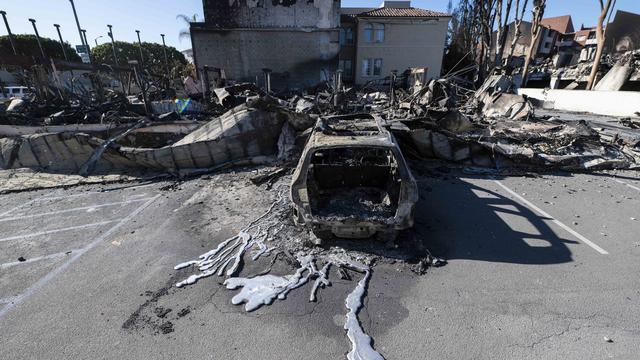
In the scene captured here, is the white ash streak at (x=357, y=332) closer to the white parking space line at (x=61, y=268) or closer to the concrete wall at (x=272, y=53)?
the white parking space line at (x=61, y=268)

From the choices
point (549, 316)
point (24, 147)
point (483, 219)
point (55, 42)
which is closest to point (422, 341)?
point (549, 316)

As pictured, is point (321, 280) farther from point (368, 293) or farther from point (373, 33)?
point (373, 33)

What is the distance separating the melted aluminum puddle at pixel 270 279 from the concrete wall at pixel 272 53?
21.6 metres

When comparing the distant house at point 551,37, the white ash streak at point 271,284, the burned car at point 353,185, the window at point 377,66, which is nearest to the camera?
the white ash streak at point 271,284

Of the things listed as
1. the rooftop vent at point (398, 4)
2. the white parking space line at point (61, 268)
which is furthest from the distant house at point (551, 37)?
the white parking space line at point (61, 268)

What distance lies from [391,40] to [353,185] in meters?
26.1

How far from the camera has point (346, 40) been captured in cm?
2819

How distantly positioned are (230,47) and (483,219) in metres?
23.3

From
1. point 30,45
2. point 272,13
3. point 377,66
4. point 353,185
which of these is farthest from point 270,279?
point 30,45

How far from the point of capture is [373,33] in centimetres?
2689

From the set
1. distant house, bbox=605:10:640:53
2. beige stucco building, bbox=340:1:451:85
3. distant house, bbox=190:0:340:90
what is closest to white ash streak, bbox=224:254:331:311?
distant house, bbox=190:0:340:90

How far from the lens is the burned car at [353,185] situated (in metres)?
3.72

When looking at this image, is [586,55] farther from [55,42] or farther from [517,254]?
[55,42]

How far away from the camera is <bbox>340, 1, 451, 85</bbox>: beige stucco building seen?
1033 inches
